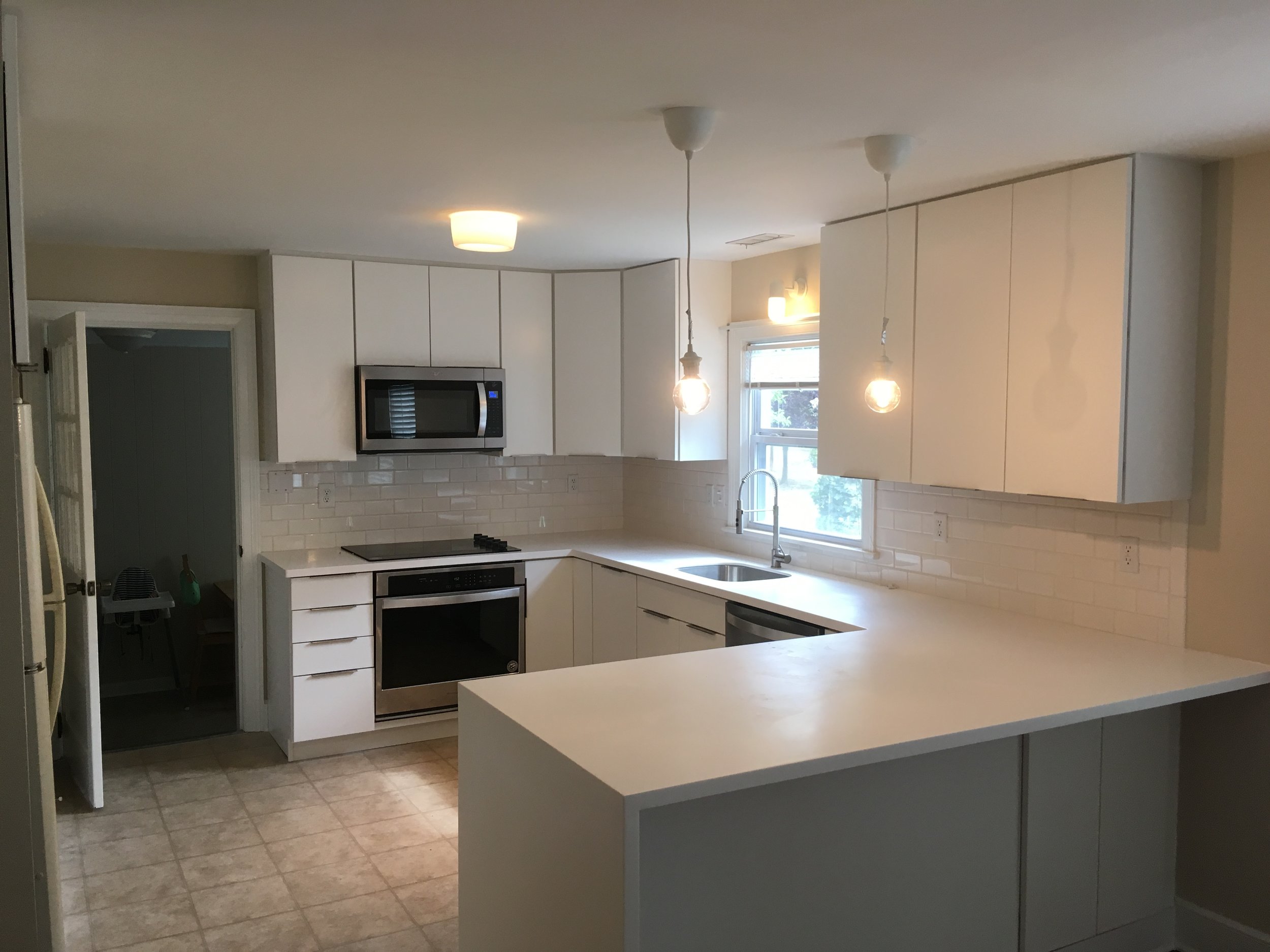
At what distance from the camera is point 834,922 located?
2418 mm

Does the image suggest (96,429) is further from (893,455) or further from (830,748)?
(830,748)

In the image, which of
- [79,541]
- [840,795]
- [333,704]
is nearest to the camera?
[840,795]

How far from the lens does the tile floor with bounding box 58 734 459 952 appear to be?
3148mm

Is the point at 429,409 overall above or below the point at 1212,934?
above

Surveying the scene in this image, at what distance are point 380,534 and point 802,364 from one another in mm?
2368

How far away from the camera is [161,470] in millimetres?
6133

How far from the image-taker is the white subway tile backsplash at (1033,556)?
10.0 feet

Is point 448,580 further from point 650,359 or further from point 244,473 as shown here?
point 650,359

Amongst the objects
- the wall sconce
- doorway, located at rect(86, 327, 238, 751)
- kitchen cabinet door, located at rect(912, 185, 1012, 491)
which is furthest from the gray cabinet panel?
doorway, located at rect(86, 327, 238, 751)

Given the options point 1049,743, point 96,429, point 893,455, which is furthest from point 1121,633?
point 96,429

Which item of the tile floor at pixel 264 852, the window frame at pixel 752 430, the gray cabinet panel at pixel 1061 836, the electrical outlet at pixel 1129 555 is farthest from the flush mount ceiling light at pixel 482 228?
the gray cabinet panel at pixel 1061 836

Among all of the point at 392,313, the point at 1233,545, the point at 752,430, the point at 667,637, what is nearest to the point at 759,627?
the point at 667,637

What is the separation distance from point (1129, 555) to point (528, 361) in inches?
125

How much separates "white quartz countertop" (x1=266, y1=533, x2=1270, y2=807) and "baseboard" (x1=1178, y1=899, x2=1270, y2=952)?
0.77 m
